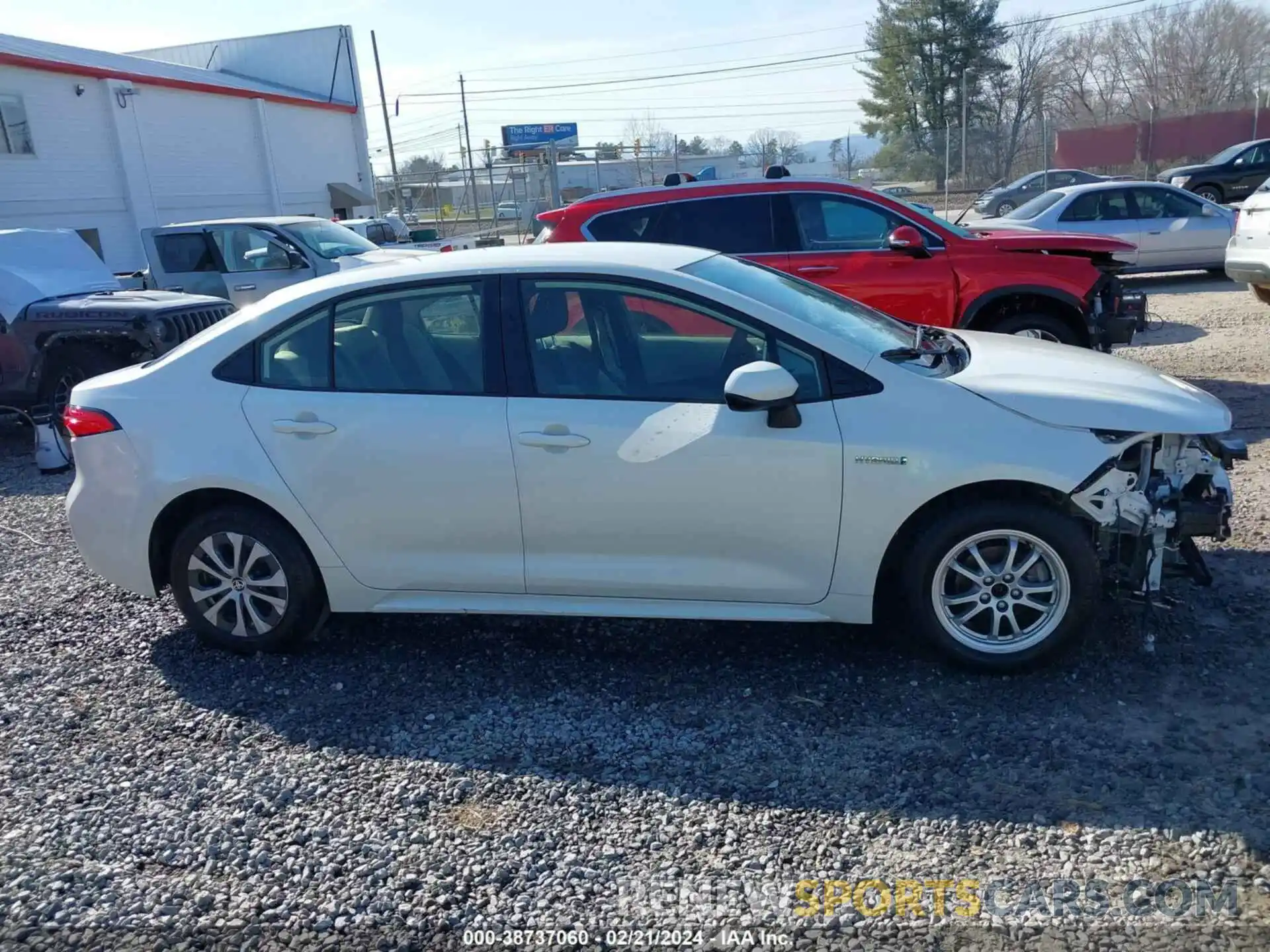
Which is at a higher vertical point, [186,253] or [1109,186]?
[186,253]

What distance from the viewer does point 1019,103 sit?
47500mm

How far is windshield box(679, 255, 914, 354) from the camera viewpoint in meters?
4.29

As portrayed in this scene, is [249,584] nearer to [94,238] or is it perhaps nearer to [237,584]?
[237,584]

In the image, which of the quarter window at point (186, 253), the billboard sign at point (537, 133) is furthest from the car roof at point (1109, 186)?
the billboard sign at point (537, 133)

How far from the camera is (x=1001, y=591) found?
398cm

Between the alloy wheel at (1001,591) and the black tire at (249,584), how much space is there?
2.64m

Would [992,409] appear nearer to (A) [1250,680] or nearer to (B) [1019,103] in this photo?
(A) [1250,680]

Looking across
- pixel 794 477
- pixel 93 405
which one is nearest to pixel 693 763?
pixel 794 477

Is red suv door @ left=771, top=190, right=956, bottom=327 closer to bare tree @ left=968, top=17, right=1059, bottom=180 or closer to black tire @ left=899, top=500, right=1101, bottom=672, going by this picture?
black tire @ left=899, top=500, right=1101, bottom=672

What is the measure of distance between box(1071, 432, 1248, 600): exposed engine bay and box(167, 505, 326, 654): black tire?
3.16 meters

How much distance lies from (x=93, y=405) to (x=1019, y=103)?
50163mm

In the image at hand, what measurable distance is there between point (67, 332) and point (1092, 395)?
8358mm

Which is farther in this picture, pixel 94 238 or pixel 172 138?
pixel 172 138

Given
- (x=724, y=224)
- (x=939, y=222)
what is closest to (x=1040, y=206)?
(x=939, y=222)
